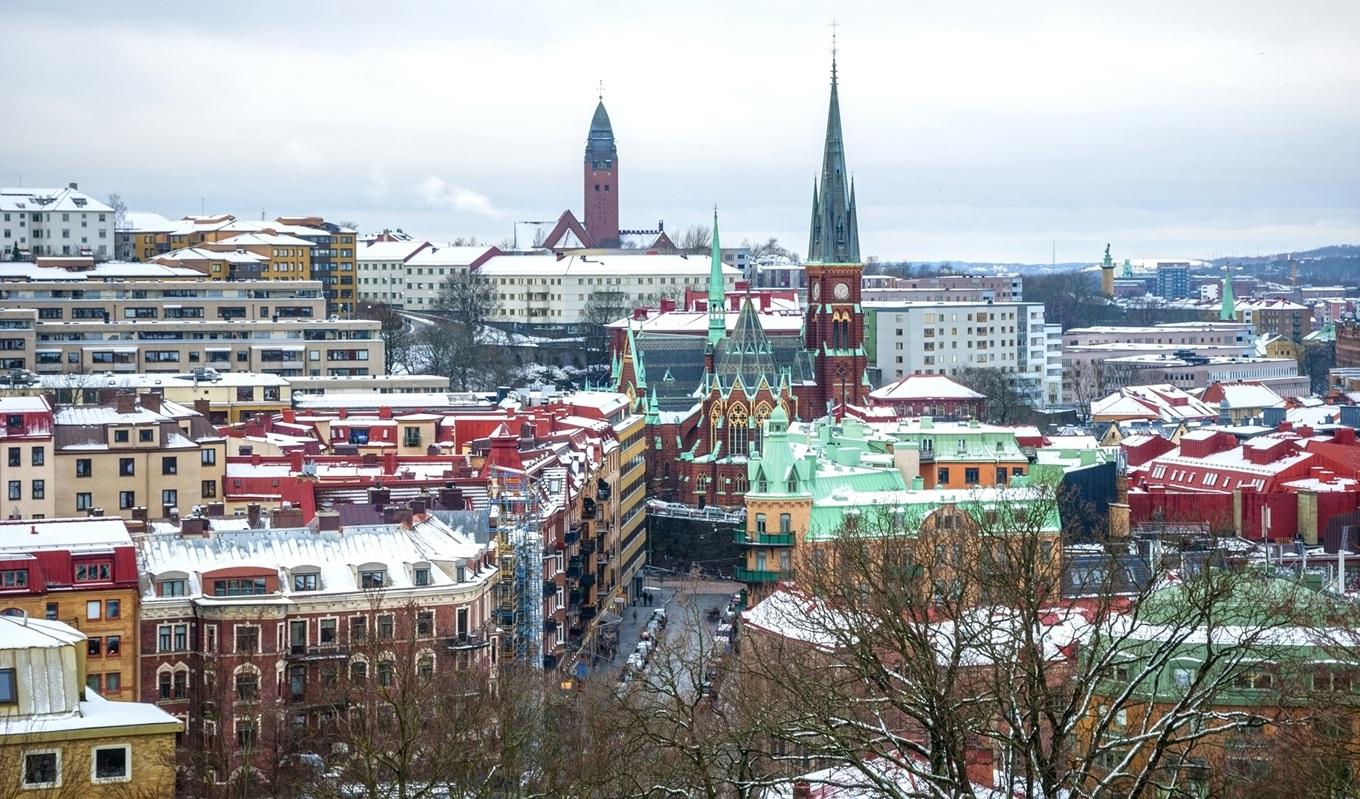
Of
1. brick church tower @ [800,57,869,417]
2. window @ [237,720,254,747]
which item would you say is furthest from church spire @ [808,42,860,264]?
window @ [237,720,254,747]

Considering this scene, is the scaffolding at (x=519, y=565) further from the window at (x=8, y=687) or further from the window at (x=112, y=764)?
the window at (x=8, y=687)

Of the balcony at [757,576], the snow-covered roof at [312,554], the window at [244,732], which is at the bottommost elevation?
the window at [244,732]

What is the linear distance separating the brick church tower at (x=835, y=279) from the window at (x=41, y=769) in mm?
98229

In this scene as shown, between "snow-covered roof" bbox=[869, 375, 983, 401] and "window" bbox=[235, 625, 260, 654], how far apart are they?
90824 millimetres

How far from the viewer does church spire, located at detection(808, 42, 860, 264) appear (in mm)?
144125

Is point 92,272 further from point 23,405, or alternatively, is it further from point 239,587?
point 239,587

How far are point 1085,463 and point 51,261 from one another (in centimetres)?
8118

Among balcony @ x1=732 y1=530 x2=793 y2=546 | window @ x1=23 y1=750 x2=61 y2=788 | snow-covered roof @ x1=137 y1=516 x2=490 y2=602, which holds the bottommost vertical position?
window @ x1=23 y1=750 x2=61 y2=788

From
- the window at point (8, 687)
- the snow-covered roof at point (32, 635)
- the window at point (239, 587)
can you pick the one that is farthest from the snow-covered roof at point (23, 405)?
the window at point (8, 687)

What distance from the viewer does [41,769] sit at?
1806 inches

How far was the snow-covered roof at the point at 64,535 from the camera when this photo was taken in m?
61.5

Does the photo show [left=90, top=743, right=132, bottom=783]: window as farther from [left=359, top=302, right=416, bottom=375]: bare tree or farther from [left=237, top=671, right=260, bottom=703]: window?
[left=359, top=302, right=416, bottom=375]: bare tree

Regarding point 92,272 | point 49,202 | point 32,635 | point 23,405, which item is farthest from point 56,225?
point 32,635

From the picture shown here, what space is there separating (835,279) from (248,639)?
280 feet
